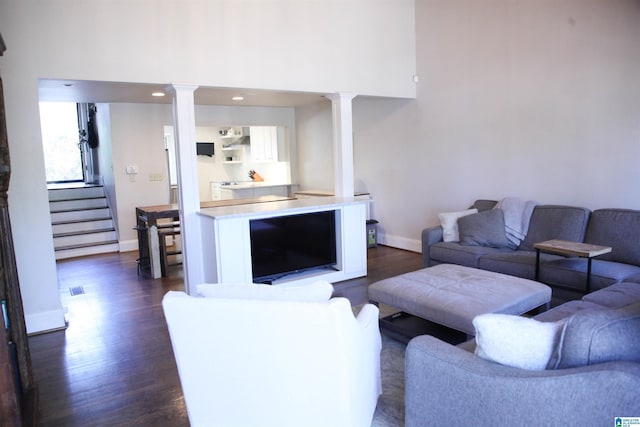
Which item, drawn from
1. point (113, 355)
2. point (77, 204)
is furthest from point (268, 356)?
point (77, 204)

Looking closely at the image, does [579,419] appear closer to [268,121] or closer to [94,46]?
[94,46]

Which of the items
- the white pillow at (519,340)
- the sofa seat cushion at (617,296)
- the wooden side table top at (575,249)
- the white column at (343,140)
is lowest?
the sofa seat cushion at (617,296)

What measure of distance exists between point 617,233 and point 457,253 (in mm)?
1422

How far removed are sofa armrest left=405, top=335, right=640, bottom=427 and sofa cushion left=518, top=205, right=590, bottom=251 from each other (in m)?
3.04

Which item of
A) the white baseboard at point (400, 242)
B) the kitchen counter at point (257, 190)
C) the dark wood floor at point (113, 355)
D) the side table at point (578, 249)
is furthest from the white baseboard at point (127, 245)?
the side table at point (578, 249)

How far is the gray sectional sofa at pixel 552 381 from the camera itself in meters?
1.37

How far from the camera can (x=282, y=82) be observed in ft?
15.7

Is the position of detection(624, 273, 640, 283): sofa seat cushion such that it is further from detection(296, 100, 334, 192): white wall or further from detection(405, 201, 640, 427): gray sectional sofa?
detection(296, 100, 334, 192): white wall

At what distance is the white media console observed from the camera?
13.8ft

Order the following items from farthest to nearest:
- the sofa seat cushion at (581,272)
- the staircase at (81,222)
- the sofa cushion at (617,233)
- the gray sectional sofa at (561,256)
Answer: the staircase at (81,222) → the sofa cushion at (617,233) → the gray sectional sofa at (561,256) → the sofa seat cushion at (581,272)

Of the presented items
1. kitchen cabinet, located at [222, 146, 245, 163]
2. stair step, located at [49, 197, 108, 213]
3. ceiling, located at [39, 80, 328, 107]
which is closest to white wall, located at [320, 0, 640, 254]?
ceiling, located at [39, 80, 328, 107]

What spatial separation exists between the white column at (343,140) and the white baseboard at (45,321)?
3.23 metres

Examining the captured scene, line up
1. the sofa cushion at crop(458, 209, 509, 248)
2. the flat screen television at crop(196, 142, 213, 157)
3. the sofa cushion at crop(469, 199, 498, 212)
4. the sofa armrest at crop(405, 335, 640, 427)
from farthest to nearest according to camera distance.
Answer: the flat screen television at crop(196, 142, 213, 157) < the sofa cushion at crop(469, 199, 498, 212) < the sofa cushion at crop(458, 209, 509, 248) < the sofa armrest at crop(405, 335, 640, 427)

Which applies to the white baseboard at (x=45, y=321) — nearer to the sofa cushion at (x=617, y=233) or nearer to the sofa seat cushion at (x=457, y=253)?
the sofa seat cushion at (x=457, y=253)
